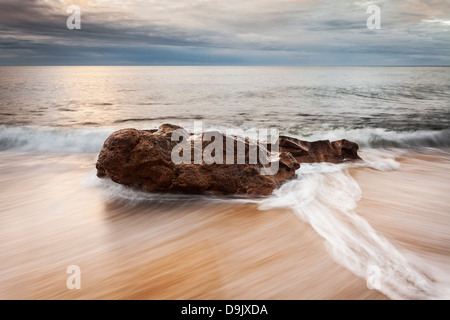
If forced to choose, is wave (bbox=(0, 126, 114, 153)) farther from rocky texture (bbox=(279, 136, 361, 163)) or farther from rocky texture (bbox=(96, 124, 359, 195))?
rocky texture (bbox=(279, 136, 361, 163))

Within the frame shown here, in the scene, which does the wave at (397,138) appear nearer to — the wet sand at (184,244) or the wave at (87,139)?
the wave at (87,139)

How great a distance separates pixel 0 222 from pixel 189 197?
216 cm

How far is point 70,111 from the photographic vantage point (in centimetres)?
1448

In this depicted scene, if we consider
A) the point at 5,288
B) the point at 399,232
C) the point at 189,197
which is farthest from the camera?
the point at 189,197

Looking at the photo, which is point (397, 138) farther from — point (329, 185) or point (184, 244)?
point (184, 244)

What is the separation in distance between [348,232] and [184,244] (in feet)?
5.49

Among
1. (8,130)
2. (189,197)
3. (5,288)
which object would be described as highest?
(8,130)

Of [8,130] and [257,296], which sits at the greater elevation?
[8,130]

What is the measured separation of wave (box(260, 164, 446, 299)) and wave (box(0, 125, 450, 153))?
417 cm

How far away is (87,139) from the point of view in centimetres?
837

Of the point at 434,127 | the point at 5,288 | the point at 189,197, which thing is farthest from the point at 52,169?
the point at 434,127
